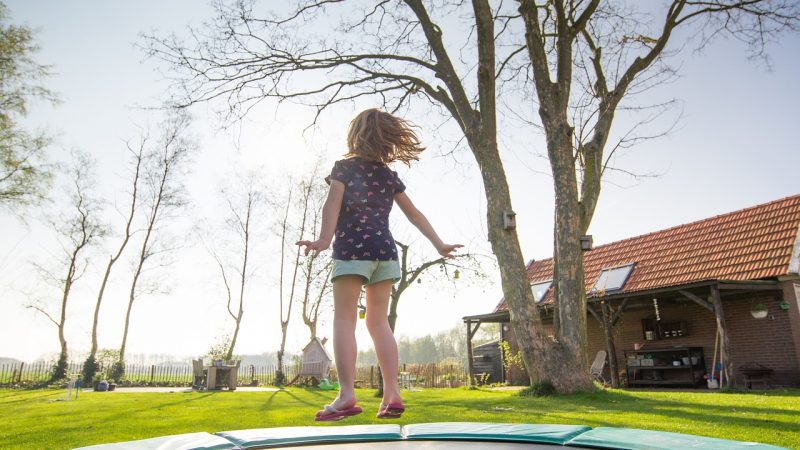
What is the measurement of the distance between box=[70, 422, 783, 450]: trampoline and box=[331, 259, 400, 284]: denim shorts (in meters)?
0.71

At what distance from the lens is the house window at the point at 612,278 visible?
1295cm

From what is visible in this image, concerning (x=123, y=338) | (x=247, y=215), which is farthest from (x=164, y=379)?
(x=247, y=215)

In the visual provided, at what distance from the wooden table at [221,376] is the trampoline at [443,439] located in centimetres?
1184

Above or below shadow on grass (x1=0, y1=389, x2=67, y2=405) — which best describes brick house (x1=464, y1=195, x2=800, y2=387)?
above

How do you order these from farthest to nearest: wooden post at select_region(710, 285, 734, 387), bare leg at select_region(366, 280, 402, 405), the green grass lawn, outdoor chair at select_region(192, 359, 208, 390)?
outdoor chair at select_region(192, 359, 208, 390), wooden post at select_region(710, 285, 734, 387), the green grass lawn, bare leg at select_region(366, 280, 402, 405)

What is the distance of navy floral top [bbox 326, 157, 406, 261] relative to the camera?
2006mm

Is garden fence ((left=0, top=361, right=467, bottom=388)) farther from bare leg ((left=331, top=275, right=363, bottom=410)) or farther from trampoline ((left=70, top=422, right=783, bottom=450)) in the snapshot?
bare leg ((left=331, top=275, right=363, bottom=410))

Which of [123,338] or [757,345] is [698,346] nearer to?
[757,345]

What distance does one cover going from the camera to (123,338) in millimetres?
16938

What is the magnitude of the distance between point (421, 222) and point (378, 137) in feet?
1.43

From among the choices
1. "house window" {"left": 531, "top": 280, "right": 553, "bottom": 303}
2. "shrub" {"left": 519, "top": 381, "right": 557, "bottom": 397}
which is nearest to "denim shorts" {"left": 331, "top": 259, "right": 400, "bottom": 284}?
"shrub" {"left": 519, "top": 381, "right": 557, "bottom": 397}

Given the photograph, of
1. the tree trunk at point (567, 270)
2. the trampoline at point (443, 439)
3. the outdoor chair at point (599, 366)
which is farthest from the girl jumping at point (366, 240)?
the outdoor chair at point (599, 366)

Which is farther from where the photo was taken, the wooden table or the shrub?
the wooden table

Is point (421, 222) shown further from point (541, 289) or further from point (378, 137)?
point (541, 289)
